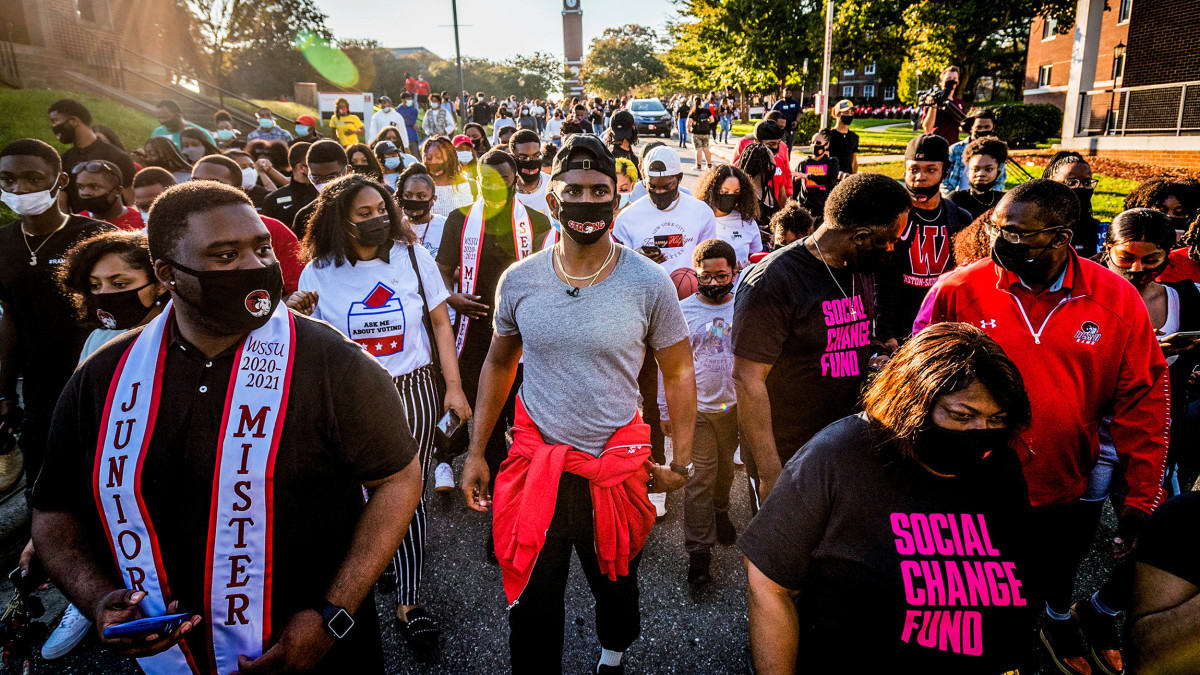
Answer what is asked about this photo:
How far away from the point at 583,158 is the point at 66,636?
11.2 feet

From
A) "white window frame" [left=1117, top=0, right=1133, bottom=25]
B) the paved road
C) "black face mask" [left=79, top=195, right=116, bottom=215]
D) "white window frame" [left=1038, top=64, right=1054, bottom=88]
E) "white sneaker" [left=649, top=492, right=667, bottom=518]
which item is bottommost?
the paved road

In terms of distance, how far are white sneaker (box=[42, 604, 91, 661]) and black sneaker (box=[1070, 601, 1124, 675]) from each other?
185 inches

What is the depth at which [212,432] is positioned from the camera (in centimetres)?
178

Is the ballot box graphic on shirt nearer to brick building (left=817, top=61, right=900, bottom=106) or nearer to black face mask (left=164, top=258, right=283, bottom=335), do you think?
black face mask (left=164, top=258, right=283, bottom=335)

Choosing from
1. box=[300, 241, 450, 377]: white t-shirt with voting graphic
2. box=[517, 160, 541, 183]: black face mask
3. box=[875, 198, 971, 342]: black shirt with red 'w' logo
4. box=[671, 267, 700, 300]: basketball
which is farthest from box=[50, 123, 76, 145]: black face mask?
box=[875, 198, 971, 342]: black shirt with red 'w' logo

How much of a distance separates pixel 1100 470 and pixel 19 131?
17.4m

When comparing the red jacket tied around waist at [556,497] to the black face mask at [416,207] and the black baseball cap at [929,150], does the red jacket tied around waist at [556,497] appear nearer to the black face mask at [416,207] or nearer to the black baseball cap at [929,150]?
the black face mask at [416,207]

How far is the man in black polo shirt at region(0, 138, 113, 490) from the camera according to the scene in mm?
3459

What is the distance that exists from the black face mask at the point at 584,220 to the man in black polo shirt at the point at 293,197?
3974 mm

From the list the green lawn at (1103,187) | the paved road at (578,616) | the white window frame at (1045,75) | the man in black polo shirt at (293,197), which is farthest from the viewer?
the white window frame at (1045,75)

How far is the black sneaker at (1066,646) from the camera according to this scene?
9.54 feet

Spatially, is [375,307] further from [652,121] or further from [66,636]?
[652,121]

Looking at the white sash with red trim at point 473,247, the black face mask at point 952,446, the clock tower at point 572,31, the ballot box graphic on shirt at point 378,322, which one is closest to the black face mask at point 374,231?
the ballot box graphic on shirt at point 378,322

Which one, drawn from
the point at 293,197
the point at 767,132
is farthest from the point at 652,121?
the point at 293,197
